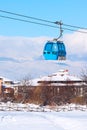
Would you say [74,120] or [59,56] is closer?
[59,56]

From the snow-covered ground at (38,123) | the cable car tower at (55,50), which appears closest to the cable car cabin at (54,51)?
the cable car tower at (55,50)

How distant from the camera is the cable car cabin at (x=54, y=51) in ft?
43.0

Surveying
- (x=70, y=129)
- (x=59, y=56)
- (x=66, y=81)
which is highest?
(x=66, y=81)

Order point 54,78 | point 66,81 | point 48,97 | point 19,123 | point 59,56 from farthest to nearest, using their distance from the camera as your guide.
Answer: point 54,78
point 66,81
point 48,97
point 19,123
point 59,56

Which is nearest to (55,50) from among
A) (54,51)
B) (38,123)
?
(54,51)

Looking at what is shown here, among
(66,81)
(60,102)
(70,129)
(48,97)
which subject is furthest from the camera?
(66,81)

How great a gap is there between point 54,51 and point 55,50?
0.13ft

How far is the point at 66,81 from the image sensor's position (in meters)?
111

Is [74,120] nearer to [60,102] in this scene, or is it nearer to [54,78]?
[60,102]

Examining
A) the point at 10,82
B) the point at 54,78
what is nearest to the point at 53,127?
the point at 54,78

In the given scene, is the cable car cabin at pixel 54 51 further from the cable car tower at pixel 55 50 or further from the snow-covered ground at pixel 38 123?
the snow-covered ground at pixel 38 123

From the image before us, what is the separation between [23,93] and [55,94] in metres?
7.41

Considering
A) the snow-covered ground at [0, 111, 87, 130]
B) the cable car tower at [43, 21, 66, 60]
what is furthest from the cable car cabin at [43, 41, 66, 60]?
the snow-covered ground at [0, 111, 87, 130]

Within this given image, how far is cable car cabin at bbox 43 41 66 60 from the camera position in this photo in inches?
516
